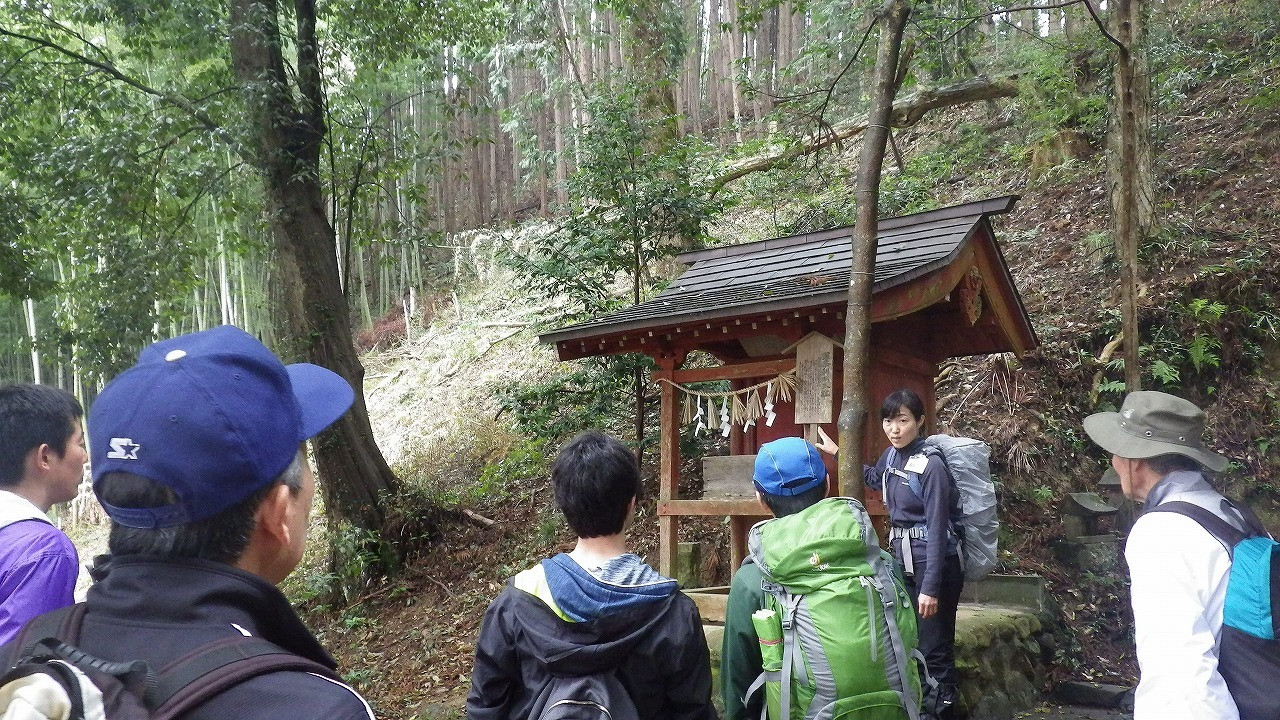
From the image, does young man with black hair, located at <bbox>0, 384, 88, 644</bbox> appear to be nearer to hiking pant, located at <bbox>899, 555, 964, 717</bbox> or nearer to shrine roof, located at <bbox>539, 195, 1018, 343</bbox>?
hiking pant, located at <bbox>899, 555, 964, 717</bbox>

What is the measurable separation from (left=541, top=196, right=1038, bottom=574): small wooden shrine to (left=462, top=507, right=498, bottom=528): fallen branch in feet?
13.6

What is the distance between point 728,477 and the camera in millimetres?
6426

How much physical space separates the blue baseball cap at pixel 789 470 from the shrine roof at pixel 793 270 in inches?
103

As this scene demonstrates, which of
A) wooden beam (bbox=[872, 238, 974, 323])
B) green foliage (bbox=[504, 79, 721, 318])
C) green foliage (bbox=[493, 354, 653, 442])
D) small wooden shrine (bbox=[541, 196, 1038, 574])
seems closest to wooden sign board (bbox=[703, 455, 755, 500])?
small wooden shrine (bbox=[541, 196, 1038, 574])

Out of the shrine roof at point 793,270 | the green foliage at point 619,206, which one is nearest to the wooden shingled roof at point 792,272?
the shrine roof at point 793,270

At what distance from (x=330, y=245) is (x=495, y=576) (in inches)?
168

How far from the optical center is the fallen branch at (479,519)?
10.2m

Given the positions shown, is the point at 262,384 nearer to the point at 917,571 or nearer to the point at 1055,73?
the point at 917,571

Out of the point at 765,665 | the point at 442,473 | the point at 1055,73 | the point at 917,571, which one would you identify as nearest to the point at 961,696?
the point at 917,571

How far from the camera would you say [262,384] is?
3.81 feet

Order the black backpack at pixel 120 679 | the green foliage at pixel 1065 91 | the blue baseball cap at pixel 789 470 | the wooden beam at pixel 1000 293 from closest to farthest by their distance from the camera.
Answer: the black backpack at pixel 120 679 < the blue baseball cap at pixel 789 470 < the wooden beam at pixel 1000 293 < the green foliage at pixel 1065 91

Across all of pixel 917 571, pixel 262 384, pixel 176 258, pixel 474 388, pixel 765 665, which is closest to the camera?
pixel 262 384

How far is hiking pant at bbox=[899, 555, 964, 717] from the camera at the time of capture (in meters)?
4.41

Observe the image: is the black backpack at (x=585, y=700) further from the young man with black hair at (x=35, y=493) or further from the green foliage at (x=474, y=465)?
the green foliage at (x=474, y=465)
